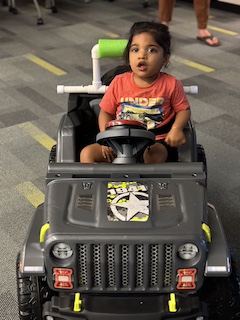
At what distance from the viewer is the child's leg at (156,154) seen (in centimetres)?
143

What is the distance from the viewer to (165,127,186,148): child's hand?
1.44 m

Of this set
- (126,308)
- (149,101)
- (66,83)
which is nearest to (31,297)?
(126,308)

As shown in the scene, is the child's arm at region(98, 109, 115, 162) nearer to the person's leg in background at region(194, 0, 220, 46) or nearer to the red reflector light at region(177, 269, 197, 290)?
the red reflector light at region(177, 269, 197, 290)

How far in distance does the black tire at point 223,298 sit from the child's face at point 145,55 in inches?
26.3

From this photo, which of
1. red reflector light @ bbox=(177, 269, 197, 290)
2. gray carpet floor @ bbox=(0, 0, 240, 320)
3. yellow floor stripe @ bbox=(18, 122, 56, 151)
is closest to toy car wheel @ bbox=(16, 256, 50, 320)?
gray carpet floor @ bbox=(0, 0, 240, 320)

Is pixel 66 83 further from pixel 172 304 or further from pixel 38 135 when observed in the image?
pixel 172 304

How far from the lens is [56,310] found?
1.13 metres

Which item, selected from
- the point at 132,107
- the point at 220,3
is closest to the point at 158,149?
the point at 132,107

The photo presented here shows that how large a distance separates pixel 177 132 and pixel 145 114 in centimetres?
14

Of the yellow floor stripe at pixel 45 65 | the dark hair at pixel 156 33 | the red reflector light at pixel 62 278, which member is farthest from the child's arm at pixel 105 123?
the yellow floor stripe at pixel 45 65

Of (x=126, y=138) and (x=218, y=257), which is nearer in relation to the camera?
(x=218, y=257)

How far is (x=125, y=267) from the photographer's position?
3.51 ft

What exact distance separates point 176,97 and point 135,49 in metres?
0.21

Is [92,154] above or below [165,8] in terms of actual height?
above
